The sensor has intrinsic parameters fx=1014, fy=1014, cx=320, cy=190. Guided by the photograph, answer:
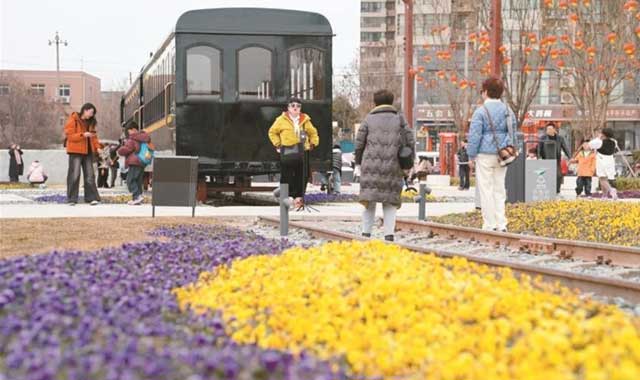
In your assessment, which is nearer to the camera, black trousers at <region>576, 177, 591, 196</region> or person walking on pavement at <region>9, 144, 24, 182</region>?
black trousers at <region>576, 177, 591, 196</region>

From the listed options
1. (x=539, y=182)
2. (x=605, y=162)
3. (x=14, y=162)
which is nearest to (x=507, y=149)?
(x=539, y=182)

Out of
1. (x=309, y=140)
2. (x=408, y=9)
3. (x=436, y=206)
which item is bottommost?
(x=436, y=206)

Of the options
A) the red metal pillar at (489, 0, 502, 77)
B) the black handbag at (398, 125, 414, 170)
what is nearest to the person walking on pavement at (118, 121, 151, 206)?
the red metal pillar at (489, 0, 502, 77)

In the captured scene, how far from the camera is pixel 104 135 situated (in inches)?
5694

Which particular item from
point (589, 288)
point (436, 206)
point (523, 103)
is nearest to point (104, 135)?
point (523, 103)

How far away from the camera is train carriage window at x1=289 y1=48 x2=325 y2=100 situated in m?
20.9

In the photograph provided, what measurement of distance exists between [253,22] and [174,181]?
18.4 ft

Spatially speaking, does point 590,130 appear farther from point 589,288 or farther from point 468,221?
point 589,288

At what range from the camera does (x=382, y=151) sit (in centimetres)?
1175

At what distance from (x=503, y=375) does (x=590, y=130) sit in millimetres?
30943

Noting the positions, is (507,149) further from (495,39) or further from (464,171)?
(464,171)

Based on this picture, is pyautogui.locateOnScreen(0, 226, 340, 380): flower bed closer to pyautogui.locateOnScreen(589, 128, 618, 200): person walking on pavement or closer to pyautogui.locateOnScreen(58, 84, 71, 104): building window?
pyautogui.locateOnScreen(589, 128, 618, 200): person walking on pavement

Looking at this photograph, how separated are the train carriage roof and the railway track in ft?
17.7

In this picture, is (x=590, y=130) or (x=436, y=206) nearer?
(x=436, y=206)
